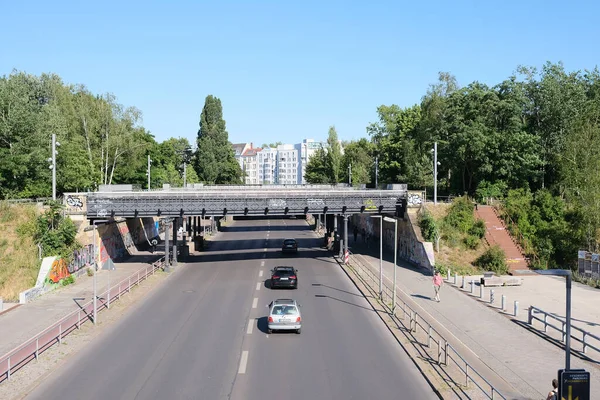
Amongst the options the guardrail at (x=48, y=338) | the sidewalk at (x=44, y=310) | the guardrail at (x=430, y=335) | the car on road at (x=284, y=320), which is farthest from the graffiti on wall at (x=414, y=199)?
the car on road at (x=284, y=320)

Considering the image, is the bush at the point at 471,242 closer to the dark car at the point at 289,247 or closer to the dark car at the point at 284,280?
the dark car at the point at 289,247

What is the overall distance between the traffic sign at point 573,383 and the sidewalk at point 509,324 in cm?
391

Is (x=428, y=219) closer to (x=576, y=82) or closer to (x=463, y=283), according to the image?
(x=463, y=283)

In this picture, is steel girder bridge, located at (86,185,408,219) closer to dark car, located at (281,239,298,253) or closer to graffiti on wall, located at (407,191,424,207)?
graffiti on wall, located at (407,191,424,207)

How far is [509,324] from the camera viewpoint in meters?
29.4

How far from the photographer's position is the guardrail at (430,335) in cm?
1868

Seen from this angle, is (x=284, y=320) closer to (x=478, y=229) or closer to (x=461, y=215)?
(x=478, y=229)

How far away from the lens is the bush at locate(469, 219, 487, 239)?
167 feet

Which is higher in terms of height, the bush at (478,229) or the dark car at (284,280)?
the bush at (478,229)

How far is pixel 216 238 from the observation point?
7612 cm

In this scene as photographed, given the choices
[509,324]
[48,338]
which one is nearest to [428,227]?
[509,324]

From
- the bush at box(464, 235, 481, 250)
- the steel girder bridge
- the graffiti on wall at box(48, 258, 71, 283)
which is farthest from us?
the bush at box(464, 235, 481, 250)

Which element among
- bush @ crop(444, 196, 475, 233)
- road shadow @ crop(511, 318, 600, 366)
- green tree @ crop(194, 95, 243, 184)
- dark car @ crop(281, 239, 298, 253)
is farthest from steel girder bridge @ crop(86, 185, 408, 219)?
green tree @ crop(194, 95, 243, 184)

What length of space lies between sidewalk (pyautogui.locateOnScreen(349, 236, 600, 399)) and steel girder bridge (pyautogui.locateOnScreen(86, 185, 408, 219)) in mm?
6681
